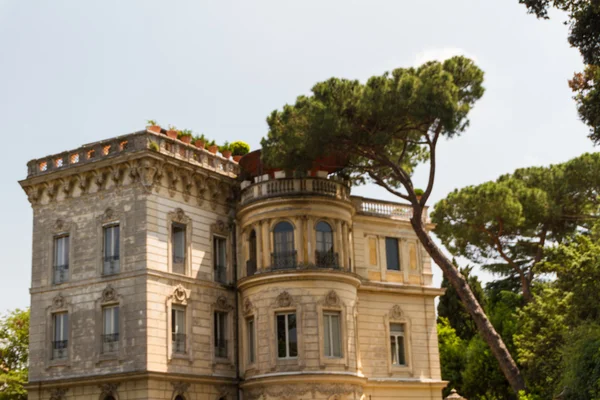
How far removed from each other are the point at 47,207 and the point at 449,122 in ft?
55.3

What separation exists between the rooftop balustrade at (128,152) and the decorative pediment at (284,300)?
6407 millimetres

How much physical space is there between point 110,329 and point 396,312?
12842mm

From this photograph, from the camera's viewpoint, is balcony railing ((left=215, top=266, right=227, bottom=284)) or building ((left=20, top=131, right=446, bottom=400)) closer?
building ((left=20, top=131, right=446, bottom=400))

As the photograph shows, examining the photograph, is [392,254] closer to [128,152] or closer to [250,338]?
[250,338]

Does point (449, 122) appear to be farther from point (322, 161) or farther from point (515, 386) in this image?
point (515, 386)

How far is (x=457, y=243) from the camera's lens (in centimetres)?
5159

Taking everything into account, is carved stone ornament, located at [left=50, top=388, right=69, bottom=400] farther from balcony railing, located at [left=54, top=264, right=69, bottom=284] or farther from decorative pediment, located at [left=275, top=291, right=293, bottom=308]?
decorative pediment, located at [left=275, top=291, right=293, bottom=308]

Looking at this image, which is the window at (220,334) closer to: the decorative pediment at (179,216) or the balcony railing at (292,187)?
the decorative pediment at (179,216)

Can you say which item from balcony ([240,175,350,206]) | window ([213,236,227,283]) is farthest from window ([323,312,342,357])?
balcony ([240,175,350,206])

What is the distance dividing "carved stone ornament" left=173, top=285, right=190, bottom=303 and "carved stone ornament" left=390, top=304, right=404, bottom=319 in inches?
379

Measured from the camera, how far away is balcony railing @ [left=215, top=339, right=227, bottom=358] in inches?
1390

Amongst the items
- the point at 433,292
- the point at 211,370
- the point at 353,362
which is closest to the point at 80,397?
the point at 211,370

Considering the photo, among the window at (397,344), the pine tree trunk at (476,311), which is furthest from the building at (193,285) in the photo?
the pine tree trunk at (476,311)

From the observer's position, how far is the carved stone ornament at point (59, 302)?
3428cm
